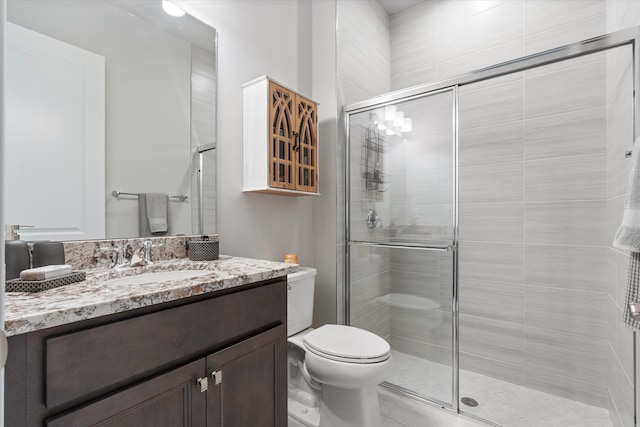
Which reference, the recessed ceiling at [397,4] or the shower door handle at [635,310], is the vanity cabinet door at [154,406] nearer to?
the shower door handle at [635,310]

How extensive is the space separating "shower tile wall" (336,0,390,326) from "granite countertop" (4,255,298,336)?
3.80 feet

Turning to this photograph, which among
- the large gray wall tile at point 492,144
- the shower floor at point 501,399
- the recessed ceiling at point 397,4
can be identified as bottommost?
the shower floor at point 501,399

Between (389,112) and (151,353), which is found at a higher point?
(389,112)

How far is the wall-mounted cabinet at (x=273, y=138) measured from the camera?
165cm

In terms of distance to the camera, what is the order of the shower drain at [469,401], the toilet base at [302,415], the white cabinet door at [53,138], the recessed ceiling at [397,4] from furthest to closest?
1. the recessed ceiling at [397,4]
2. the shower drain at [469,401]
3. the toilet base at [302,415]
4. the white cabinet door at [53,138]

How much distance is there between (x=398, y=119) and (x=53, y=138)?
5.68 feet

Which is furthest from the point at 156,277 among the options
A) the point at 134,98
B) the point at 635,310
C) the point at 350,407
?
the point at 635,310

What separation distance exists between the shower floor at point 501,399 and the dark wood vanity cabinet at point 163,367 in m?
1.11

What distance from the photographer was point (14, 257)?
86cm

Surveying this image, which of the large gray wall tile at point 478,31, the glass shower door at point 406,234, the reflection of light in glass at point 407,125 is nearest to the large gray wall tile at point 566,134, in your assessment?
the large gray wall tile at point 478,31

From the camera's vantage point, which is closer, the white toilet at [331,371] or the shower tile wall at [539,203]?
the white toilet at [331,371]

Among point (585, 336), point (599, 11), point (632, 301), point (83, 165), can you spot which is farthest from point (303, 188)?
point (599, 11)

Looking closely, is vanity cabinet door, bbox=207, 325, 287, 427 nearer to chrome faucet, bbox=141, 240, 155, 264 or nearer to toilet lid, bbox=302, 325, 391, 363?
toilet lid, bbox=302, 325, 391, 363

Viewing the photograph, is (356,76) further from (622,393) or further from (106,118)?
(622,393)
